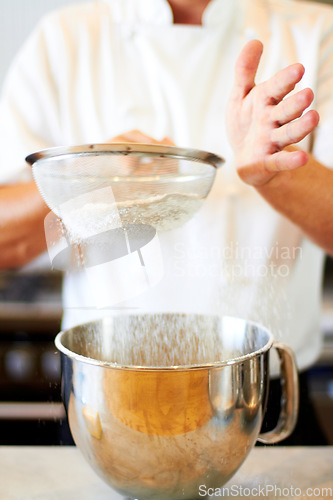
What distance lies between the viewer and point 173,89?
2.53ft

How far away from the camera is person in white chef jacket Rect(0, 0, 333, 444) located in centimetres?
70

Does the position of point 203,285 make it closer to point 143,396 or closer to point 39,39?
point 143,396

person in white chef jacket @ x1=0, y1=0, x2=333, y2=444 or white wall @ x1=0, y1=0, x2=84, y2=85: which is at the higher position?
white wall @ x1=0, y1=0, x2=84, y2=85

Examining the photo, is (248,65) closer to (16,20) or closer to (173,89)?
(173,89)

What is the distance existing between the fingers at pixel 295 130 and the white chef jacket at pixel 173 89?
320 millimetres

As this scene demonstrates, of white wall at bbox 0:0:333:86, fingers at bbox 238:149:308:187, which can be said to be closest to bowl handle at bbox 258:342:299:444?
fingers at bbox 238:149:308:187

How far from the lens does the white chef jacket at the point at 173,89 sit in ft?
2.44

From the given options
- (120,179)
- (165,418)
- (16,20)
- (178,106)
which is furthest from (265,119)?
(16,20)

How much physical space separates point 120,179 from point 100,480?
0.31 meters

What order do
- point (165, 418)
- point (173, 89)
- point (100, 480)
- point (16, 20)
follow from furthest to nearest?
point (16, 20) → point (173, 89) → point (100, 480) → point (165, 418)

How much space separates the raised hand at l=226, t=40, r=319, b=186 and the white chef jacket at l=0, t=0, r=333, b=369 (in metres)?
0.26

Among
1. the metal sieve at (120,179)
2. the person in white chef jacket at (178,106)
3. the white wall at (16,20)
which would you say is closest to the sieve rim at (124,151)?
the metal sieve at (120,179)

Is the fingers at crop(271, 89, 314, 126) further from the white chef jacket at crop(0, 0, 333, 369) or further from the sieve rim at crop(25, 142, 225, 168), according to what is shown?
the white chef jacket at crop(0, 0, 333, 369)

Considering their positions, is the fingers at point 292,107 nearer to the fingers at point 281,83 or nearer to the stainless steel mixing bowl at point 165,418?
the fingers at point 281,83
